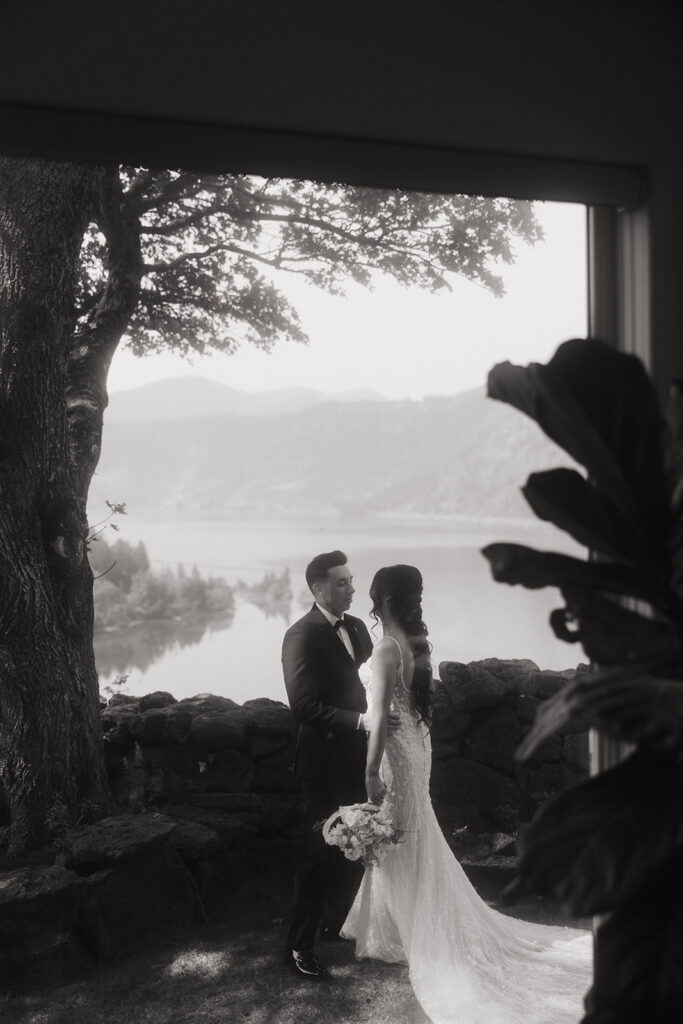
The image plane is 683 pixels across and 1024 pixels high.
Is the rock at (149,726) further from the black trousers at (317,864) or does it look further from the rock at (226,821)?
the black trousers at (317,864)

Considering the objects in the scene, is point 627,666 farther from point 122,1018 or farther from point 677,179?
point 122,1018

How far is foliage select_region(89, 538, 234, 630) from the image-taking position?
17.3 feet

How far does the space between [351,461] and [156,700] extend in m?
1.88

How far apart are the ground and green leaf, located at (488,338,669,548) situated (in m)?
2.35

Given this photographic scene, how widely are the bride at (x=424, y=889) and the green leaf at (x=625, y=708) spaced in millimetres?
1797

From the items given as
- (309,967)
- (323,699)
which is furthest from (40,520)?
(309,967)

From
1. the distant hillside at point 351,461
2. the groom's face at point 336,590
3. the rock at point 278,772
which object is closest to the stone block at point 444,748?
the rock at point 278,772

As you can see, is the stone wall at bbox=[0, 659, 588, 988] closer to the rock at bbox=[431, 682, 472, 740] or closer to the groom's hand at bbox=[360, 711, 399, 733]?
the rock at bbox=[431, 682, 472, 740]

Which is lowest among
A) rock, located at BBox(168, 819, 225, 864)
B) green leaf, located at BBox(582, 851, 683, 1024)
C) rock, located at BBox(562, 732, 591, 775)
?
rock, located at BBox(168, 819, 225, 864)

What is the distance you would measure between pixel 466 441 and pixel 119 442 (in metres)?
2.10

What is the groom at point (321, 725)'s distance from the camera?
3.05m

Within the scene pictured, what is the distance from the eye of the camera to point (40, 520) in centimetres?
390

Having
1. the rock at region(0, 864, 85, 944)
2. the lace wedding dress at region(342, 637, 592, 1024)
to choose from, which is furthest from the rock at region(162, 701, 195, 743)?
the lace wedding dress at region(342, 637, 592, 1024)

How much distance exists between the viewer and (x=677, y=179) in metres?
1.89
